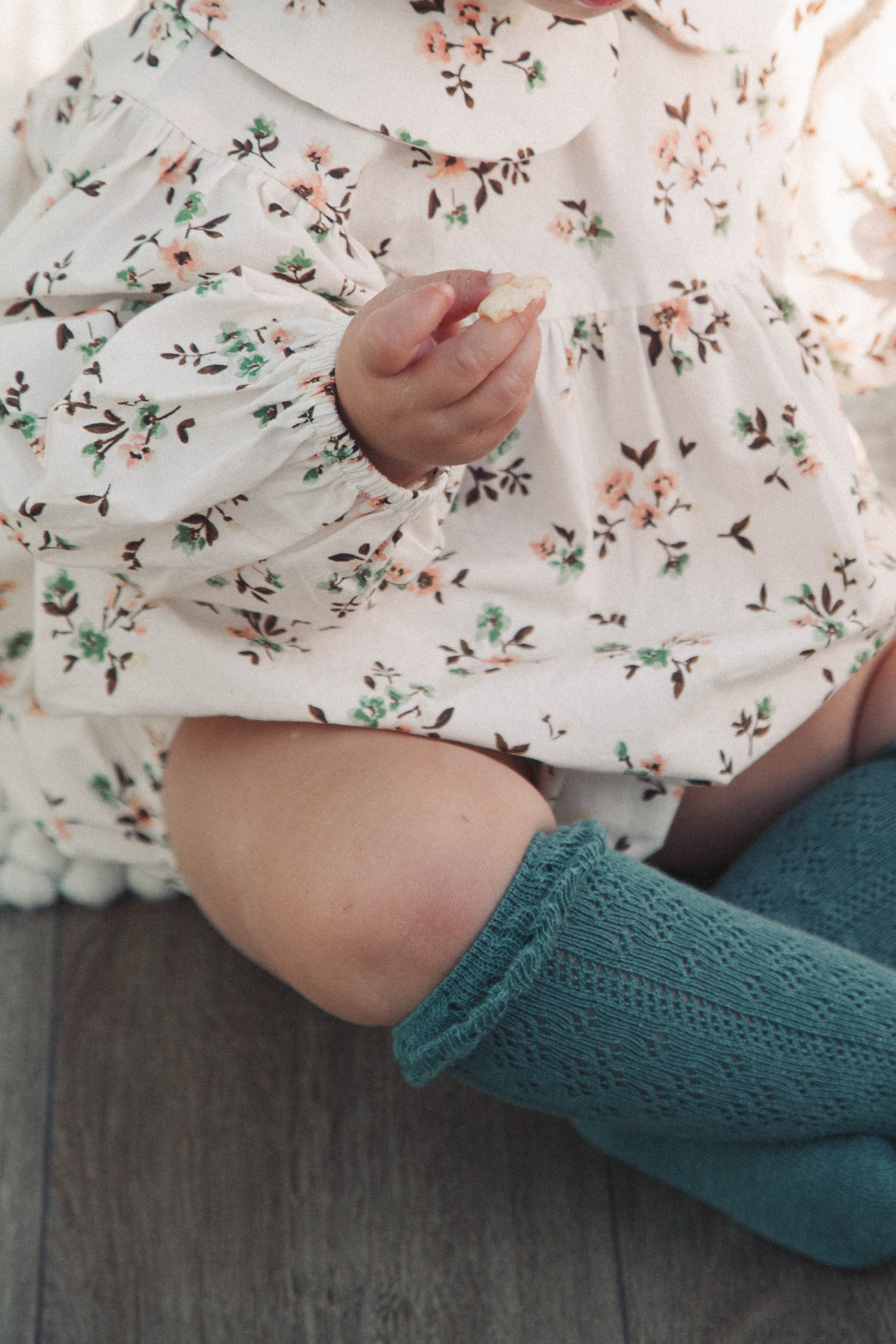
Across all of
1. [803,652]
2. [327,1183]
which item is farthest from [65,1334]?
[803,652]

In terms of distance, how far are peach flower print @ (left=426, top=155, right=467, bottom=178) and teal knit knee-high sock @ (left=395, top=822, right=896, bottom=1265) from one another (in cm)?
32

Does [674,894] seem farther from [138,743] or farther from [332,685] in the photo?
[138,743]

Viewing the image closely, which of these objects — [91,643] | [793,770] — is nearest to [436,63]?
[91,643]

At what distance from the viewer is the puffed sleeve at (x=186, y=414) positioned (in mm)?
469

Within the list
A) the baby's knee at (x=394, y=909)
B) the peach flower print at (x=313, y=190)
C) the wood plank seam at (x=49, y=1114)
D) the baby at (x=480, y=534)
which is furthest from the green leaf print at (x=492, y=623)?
the wood plank seam at (x=49, y=1114)

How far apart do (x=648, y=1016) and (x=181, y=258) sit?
0.39m

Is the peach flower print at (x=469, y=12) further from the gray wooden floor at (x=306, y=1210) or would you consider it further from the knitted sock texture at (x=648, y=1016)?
the gray wooden floor at (x=306, y=1210)

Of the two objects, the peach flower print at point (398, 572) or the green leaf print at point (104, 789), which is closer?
the peach flower print at point (398, 572)

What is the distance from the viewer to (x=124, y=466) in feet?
1.58

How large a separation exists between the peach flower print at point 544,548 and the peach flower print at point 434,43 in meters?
0.23

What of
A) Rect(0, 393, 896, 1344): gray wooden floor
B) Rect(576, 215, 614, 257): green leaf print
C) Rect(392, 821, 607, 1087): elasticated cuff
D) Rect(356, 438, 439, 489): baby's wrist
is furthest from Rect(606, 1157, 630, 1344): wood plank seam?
Rect(576, 215, 614, 257): green leaf print

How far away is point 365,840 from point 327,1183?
21 cm

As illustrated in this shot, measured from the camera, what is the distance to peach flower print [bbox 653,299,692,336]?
60 cm

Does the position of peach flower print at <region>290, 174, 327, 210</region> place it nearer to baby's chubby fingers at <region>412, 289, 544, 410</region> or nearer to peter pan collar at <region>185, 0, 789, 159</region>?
peter pan collar at <region>185, 0, 789, 159</region>
